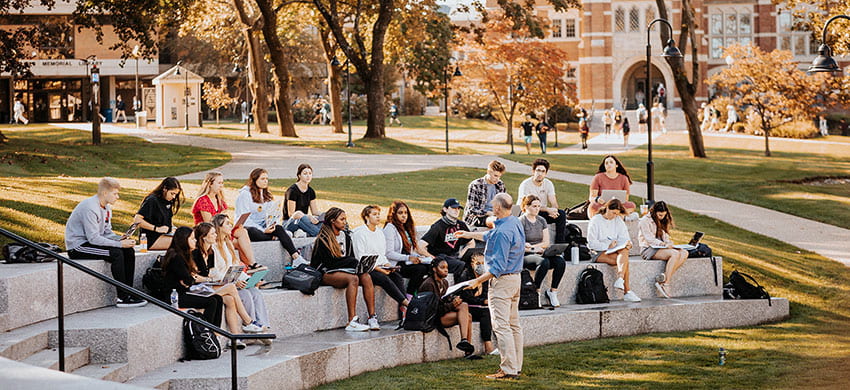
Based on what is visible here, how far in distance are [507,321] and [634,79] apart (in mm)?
67394

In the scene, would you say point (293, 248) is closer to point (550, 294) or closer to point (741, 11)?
point (550, 294)

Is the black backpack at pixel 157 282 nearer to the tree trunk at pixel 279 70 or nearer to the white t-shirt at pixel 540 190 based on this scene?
the white t-shirt at pixel 540 190

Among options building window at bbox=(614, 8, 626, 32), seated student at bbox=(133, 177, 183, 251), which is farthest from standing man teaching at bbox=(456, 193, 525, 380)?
building window at bbox=(614, 8, 626, 32)

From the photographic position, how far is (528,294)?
1377 centimetres

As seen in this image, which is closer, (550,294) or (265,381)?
(265,381)

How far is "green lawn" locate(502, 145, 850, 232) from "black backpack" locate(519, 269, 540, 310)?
12620mm

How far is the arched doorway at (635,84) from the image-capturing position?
242ft

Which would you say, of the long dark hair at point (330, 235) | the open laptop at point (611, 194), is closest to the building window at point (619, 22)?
the open laptop at point (611, 194)

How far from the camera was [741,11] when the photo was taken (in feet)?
248

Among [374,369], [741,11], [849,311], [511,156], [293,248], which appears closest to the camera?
[374,369]

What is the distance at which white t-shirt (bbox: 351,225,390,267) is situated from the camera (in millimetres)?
12562

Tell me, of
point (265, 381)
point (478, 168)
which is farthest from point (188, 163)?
point (265, 381)

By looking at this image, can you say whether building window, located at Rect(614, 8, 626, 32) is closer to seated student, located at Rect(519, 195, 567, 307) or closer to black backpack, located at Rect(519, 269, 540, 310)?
seated student, located at Rect(519, 195, 567, 307)

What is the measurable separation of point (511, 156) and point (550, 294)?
23987mm
